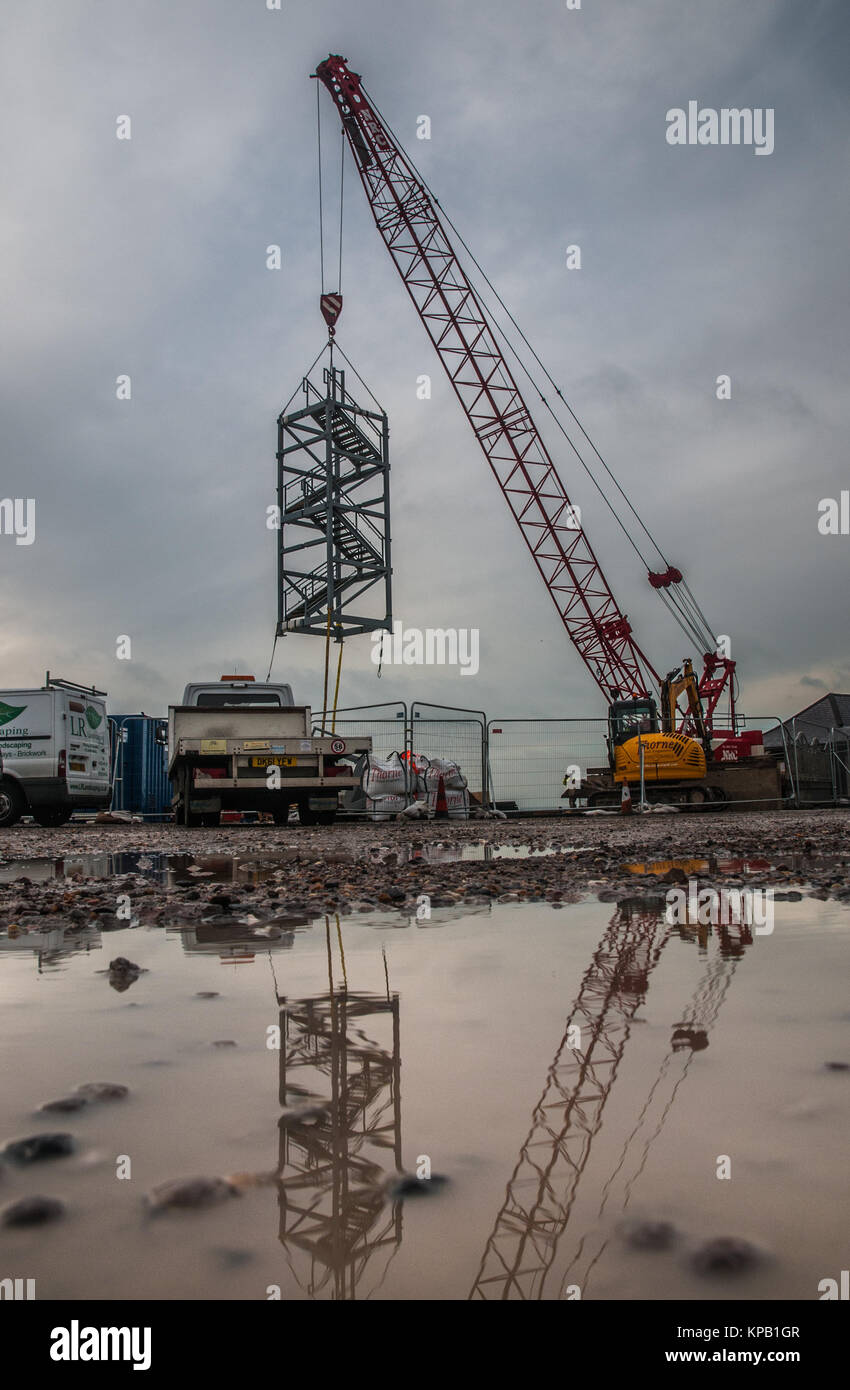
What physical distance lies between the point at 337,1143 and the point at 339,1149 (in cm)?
2

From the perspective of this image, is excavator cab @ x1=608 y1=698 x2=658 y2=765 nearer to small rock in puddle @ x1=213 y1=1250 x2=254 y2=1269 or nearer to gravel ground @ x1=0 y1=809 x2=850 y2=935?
gravel ground @ x1=0 y1=809 x2=850 y2=935

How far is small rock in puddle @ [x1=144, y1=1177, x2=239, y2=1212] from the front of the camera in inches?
42.0

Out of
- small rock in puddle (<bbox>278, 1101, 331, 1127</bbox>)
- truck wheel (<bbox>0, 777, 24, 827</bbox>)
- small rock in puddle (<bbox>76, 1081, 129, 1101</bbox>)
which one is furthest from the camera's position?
truck wheel (<bbox>0, 777, 24, 827</bbox>)

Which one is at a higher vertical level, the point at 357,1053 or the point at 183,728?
the point at 183,728

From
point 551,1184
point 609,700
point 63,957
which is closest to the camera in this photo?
point 551,1184

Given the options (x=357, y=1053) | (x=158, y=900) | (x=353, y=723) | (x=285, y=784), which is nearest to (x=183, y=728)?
(x=285, y=784)

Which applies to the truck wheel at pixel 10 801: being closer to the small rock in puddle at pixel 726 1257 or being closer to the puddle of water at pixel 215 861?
the puddle of water at pixel 215 861

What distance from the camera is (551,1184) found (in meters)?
1.12

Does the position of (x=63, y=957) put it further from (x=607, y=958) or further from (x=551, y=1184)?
(x=551, y=1184)

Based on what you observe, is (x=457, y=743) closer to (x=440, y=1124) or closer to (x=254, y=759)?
(x=254, y=759)

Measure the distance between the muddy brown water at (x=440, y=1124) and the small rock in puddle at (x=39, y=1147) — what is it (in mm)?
22

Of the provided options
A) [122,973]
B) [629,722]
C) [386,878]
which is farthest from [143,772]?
[122,973]

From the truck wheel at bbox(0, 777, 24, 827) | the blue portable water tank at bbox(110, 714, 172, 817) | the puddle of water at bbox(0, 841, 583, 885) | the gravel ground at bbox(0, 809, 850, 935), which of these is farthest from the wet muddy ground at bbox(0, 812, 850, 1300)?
the blue portable water tank at bbox(110, 714, 172, 817)
